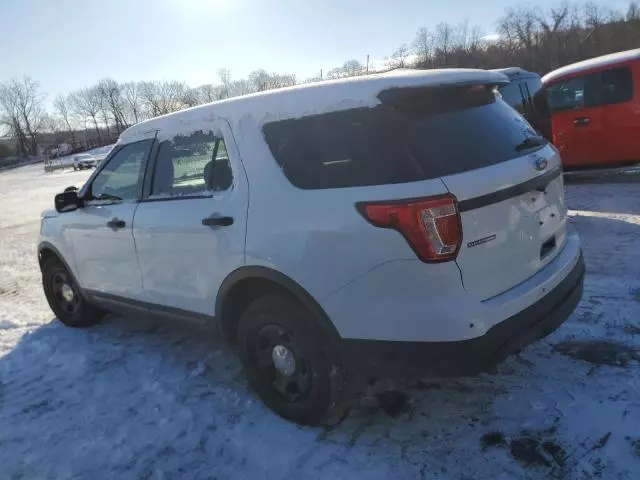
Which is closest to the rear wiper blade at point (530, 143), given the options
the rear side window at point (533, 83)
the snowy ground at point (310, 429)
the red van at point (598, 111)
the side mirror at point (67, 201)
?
the snowy ground at point (310, 429)

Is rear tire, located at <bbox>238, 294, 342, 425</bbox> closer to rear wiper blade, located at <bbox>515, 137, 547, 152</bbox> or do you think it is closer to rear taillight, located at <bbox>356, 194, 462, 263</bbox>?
rear taillight, located at <bbox>356, 194, 462, 263</bbox>

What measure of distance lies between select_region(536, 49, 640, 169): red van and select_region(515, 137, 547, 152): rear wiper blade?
533 centimetres

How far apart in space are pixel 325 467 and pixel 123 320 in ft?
10.3

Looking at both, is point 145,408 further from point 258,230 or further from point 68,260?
point 68,260

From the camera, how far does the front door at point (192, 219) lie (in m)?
3.02

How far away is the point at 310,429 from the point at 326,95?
1.88 metres

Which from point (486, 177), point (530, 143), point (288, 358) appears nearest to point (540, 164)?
point (530, 143)

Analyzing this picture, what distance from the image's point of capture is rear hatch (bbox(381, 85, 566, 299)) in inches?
92.5

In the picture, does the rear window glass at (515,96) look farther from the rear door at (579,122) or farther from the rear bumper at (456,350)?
the rear bumper at (456,350)

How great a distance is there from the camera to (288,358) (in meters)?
2.93

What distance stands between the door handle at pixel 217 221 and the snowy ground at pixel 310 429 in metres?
1.02

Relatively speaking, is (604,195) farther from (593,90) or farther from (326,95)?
(326,95)

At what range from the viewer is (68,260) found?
4.68 metres

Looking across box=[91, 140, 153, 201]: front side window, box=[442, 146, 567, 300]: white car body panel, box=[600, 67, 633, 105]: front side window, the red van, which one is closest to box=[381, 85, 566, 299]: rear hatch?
box=[442, 146, 567, 300]: white car body panel
